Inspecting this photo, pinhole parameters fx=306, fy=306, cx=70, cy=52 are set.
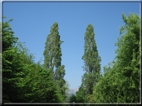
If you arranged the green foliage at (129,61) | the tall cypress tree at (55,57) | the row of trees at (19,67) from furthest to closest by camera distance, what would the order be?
the tall cypress tree at (55,57) < the row of trees at (19,67) < the green foliage at (129,61)

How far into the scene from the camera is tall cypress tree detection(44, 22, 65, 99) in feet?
34.5

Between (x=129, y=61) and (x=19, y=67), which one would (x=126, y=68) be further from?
(x=19, y=67)

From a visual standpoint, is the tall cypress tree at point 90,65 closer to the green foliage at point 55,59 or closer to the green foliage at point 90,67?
the green foliage at point 90,67

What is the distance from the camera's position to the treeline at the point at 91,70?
7.89m

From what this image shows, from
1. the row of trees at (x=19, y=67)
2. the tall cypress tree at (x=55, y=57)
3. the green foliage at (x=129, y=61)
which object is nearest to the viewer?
the green foliage at (x=129, y=61)

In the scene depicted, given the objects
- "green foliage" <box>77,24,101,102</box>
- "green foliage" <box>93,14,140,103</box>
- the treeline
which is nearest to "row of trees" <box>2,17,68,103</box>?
the treeline

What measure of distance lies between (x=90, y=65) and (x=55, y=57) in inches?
53.7

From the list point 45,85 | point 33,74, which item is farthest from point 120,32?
point 45,85

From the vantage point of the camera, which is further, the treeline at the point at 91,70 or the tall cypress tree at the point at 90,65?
the tall cypress tree at the point at 90,65

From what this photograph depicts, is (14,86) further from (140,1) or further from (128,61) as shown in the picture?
(140,1)

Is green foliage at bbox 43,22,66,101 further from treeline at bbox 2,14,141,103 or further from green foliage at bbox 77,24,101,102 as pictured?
green foliage at bbox 77,24,101,102

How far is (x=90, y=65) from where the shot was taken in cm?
1144

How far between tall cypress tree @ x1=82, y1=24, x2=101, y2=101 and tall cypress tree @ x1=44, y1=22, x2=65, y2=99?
90cm

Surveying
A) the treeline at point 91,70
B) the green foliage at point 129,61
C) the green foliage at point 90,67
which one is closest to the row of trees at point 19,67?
the treeline at point 91,70
